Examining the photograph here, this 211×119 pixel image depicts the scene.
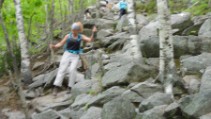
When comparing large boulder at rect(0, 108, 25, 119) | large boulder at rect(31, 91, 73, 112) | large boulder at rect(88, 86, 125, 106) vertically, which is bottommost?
large boulder at rect(0, 108, 25, 119)

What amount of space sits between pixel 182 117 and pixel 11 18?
9912 millimetres

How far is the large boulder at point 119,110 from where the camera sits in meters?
7.59

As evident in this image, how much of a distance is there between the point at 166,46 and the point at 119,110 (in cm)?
201

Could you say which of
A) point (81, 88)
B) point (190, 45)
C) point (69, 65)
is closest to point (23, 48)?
point (69, 65)

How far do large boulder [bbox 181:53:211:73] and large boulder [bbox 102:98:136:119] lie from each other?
10.4ft

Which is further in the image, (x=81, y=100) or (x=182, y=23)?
(x=182, y=23)

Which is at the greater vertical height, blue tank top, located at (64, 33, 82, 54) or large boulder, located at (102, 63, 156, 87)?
blue tank top, located at (64, 33, 82, 54)

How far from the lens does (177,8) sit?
24.8m

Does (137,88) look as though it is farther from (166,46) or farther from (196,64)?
(196,64)

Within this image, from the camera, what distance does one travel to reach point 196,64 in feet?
33.8

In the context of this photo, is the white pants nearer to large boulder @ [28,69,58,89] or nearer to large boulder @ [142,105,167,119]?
large boulder @ [28,69,58,89]

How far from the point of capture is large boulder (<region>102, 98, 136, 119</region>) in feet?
24.9

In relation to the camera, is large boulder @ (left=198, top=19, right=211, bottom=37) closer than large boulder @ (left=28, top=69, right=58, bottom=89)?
Yes

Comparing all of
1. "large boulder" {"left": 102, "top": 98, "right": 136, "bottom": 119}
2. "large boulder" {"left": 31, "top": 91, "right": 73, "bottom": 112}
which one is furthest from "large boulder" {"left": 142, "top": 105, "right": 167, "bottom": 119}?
"large boulder" {"left": 31, "top": 91, "right": 73, "bottom": 112}
